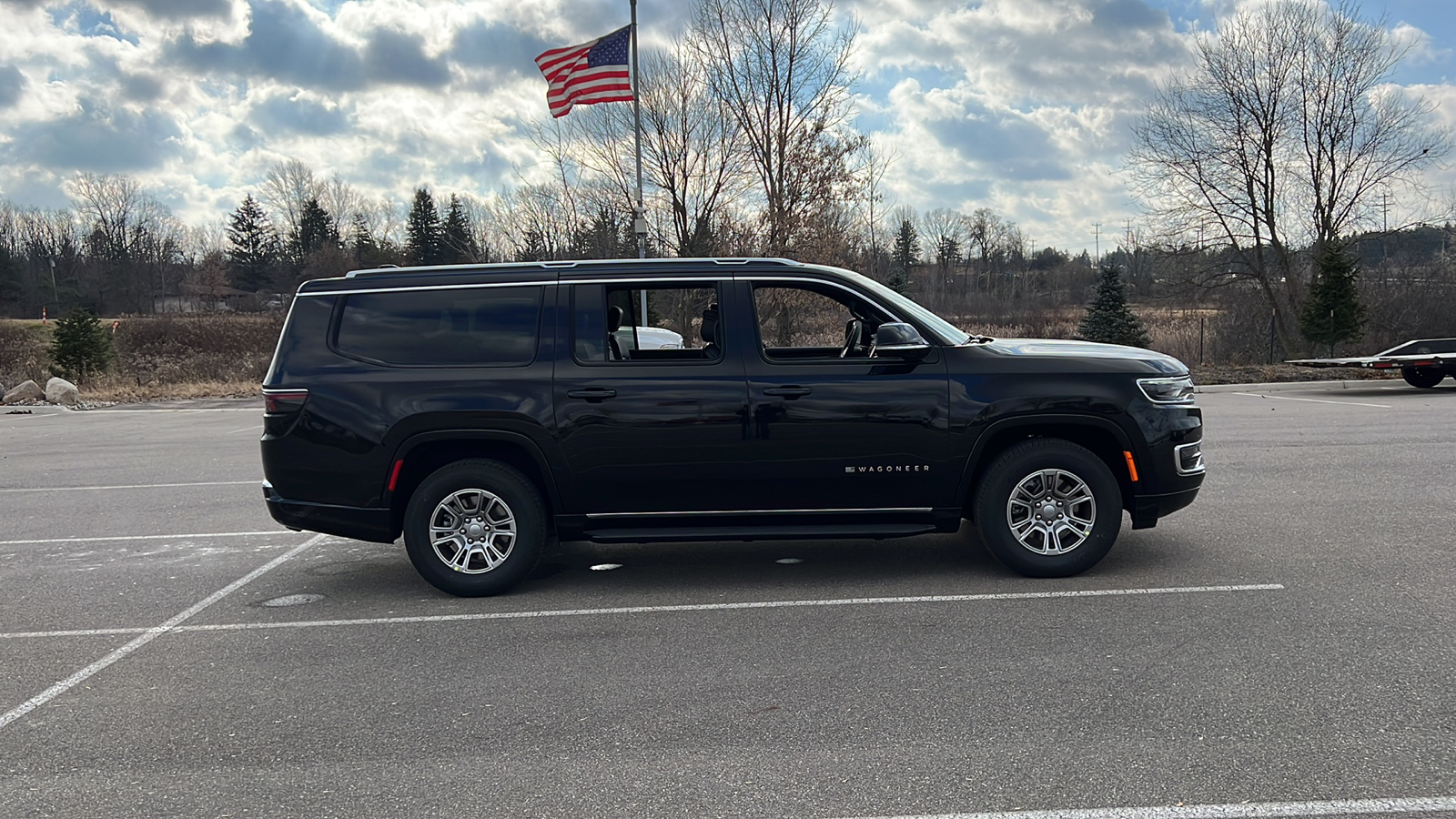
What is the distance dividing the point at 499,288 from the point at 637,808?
3573mm

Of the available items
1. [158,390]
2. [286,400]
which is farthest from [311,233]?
[286,400]

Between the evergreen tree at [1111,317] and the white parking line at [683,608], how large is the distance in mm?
27143

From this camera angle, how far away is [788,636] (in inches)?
194

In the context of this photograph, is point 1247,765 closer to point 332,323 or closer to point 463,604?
point 463,604

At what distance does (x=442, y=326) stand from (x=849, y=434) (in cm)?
256

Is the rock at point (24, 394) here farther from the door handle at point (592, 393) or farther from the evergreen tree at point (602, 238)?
the door handle at point (592, 393)

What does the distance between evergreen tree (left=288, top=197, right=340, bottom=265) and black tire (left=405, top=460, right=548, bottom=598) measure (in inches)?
3281

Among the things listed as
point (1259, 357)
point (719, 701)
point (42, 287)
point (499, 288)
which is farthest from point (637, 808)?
point (42, 287)

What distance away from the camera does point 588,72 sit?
19.5m

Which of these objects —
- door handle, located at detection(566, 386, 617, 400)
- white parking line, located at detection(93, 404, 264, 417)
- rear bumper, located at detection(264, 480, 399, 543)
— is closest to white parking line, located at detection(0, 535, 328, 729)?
rear bumper, located at detection(264, 480, 399, 543)

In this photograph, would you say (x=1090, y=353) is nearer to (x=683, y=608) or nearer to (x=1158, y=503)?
(x=1158, y=503)

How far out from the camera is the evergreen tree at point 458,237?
40344 millimetres

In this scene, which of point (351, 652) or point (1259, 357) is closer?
point (351, 652)

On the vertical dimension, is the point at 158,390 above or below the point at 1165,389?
below
